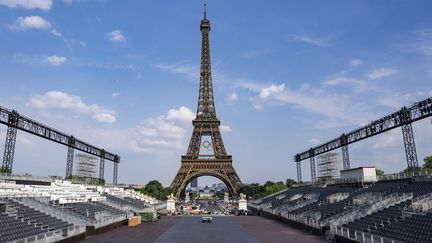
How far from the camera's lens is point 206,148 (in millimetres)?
96438

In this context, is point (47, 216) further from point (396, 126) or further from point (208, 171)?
point (208, 171)

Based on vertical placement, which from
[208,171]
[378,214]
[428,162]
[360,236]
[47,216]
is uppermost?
[208,171]

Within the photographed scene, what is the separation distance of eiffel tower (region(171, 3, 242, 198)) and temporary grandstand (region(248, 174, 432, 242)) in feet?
151

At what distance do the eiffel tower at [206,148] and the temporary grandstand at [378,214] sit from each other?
46.1 metres

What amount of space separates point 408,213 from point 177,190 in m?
66.3

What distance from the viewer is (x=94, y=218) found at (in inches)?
1335

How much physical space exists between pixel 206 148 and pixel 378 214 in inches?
2802

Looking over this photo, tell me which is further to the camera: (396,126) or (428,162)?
(428,162)

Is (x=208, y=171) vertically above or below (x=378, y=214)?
above

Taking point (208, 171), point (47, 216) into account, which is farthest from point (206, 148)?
point (47, 216)

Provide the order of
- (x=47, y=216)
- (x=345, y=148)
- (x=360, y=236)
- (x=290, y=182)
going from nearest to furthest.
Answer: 1. (x=360, y=236)
2. (x=47, y=216)
3. (x=345, y=148)
4. (x=290, y=182)

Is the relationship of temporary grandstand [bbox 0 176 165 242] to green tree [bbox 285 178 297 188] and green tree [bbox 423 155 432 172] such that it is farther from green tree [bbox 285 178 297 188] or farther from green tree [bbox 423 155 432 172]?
green tree [bbox 285 178 297 188]

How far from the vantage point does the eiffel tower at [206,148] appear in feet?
290

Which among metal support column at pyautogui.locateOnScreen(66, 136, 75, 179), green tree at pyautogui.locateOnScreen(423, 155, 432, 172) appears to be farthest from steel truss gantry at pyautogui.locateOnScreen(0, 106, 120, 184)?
green tree at pyautogui.locateOnScreen(423, 155, 432, 172)
